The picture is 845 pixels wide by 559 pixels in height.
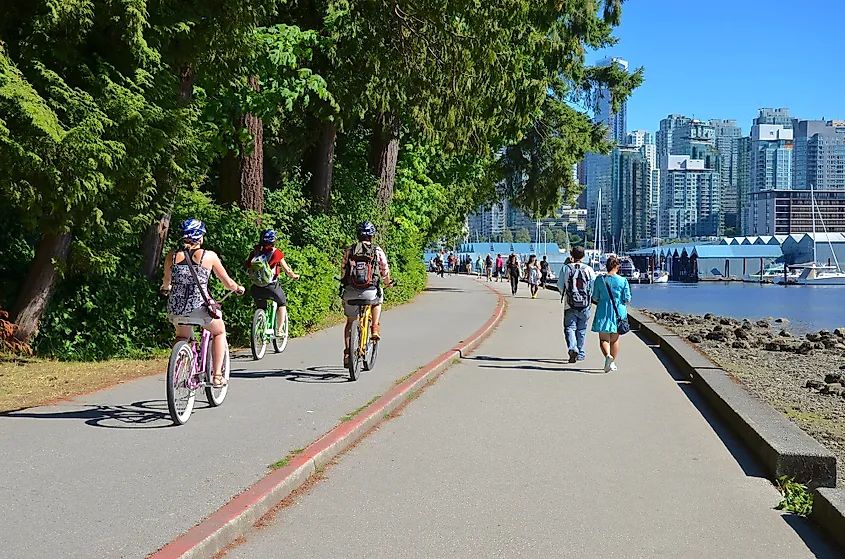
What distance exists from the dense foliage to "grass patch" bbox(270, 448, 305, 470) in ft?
14.9

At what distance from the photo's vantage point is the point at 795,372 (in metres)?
17.6

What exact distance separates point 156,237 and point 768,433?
9.01 meters

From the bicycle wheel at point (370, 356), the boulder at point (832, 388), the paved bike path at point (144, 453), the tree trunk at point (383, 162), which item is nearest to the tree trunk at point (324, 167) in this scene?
the tree trunk at point (383, 162)

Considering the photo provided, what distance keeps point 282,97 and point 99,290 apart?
6171 millimetres

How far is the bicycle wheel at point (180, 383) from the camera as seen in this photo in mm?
8266

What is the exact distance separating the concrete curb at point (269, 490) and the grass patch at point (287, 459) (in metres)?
0.04

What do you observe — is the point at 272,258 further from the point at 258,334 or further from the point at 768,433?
the point at 768,433

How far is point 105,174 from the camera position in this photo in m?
11.1

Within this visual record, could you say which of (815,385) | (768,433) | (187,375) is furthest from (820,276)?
(187,375)

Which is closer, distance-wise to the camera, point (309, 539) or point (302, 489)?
point (309, 539)

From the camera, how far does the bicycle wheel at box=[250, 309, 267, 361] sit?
13562 mm

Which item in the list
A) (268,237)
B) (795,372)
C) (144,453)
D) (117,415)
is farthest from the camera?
(795,372)

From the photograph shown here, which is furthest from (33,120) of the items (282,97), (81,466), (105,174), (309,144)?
(309,144)

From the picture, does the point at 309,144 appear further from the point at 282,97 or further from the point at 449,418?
the point at 449,418
